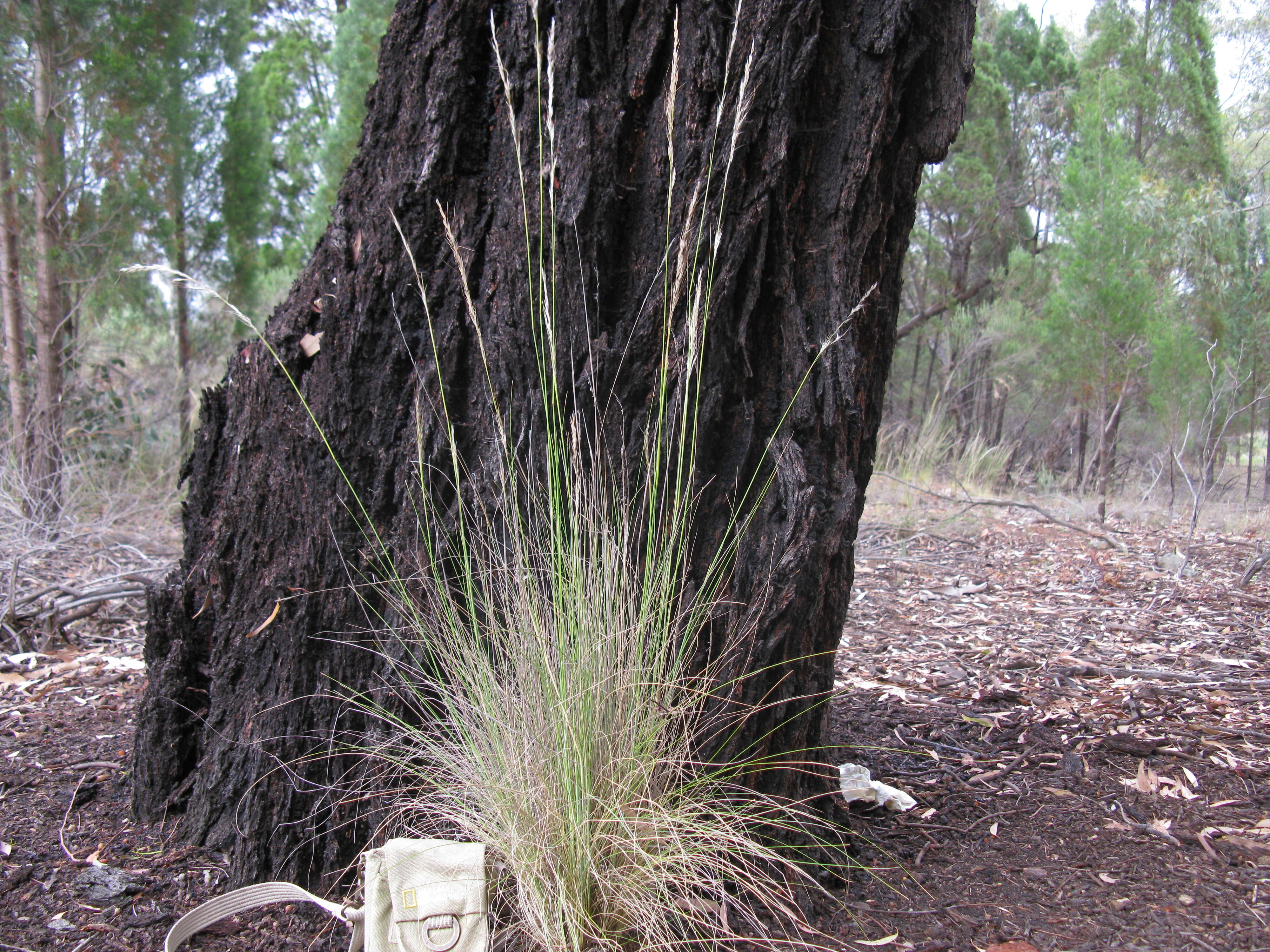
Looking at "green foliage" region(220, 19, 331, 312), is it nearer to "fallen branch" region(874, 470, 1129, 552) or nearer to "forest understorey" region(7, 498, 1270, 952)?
"forest understorey" region(7, 498, 1270, 952)

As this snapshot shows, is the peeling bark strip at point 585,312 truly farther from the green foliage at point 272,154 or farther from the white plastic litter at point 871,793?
the green foliage at point 272,154

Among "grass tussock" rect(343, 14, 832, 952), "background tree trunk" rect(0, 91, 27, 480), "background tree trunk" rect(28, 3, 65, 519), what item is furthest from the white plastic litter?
"background tree trunk" rect(0, 91, 27, 480)

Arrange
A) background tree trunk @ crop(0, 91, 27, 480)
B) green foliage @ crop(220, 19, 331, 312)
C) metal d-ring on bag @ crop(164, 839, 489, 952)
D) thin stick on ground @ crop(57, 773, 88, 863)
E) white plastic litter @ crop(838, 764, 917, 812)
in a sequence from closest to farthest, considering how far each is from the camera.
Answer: metal d-ring on bag @ crop(164, 839, 489, 952) → thin stick on ground @ crop(57, 773, 88, 863) → white plastic litter @ crop(838, 764, 917, 812) → background tree trunk @ crop(0, 91, 27, 480) → green foliage @ crop(220, 19, 331, 312)

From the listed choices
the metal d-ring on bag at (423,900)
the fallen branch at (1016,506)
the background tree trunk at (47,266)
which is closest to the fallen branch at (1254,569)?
the fallen branch at (1016,506)

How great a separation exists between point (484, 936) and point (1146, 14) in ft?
48.9

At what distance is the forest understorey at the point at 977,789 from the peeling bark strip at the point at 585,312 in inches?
9.1

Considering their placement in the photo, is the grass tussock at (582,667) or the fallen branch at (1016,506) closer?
the grass tussock at (582,667)

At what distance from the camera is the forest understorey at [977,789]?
148 centimetres

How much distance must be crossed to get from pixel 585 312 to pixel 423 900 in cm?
107

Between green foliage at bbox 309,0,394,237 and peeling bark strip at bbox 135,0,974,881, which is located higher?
green foliage at bbox 309,0,394,237

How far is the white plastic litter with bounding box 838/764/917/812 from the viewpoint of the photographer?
1877 mm

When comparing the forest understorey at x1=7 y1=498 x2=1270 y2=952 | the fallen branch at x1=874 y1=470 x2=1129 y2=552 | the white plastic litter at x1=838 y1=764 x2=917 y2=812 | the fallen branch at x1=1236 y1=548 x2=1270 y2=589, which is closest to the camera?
the forest understorey at x1=7 y1=498 x2=1270 y2=952

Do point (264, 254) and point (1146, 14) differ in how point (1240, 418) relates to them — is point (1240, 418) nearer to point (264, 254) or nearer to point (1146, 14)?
point (1146, 14)

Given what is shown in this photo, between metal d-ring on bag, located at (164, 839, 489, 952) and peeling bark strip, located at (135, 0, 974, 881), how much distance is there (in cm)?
25
